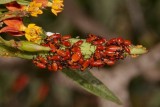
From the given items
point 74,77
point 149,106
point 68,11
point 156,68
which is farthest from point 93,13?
point 74,77

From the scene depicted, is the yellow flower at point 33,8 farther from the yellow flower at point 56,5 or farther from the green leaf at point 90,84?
the green leaf at point 90,84

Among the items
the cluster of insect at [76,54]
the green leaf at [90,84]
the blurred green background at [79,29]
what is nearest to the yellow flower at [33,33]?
the cluster of insect at [76,54]

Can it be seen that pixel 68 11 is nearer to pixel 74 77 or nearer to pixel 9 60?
pixel 9 60

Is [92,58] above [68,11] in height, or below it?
below

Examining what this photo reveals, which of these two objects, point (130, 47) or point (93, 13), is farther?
point (93, 13)

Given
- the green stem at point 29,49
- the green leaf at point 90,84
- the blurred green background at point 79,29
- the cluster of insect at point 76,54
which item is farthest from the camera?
the blurred green background at point 79,29

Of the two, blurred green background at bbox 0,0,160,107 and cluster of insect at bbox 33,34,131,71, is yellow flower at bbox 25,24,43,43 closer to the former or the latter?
cluster of insect at bbox 33,34,131,71

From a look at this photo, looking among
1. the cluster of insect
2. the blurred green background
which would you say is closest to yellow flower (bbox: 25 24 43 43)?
the cluster of insect

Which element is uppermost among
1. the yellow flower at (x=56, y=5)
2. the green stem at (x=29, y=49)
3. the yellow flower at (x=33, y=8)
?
the yellow flower at (x=56, y=5)
